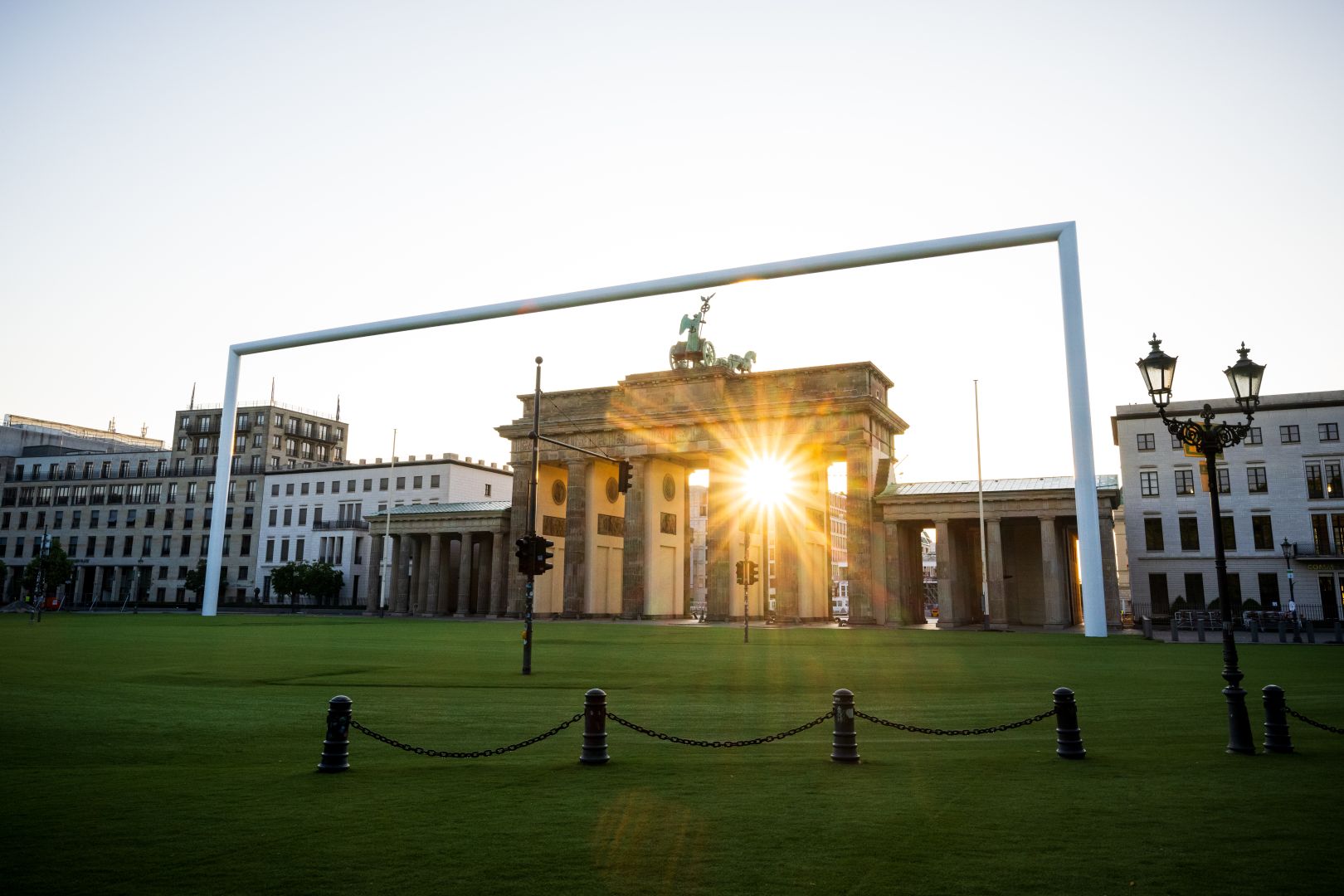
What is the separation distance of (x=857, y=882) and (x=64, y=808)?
7.29 meters

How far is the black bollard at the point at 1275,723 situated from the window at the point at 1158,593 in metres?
54.5

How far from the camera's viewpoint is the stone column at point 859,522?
5584 centimetres

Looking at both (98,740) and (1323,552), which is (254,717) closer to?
(98,740)

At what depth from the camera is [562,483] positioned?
71.1 meters

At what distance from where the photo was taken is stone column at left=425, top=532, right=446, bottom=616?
7212cm

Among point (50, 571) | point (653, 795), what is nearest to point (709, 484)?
point (653, 795)

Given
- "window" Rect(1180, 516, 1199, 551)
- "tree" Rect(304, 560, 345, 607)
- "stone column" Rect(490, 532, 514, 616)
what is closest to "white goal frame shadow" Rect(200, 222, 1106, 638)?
"window" Rect(1180, 516, 1199, 551)

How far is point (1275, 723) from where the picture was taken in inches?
438

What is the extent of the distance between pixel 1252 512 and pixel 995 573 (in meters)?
20.4

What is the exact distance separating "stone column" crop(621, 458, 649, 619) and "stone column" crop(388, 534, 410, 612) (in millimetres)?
22431

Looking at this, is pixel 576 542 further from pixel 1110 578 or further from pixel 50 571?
pixel 50 571

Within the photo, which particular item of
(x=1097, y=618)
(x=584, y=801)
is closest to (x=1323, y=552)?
(x=1097, y=618)

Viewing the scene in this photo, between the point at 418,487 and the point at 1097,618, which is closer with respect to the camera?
the point at 1097,618

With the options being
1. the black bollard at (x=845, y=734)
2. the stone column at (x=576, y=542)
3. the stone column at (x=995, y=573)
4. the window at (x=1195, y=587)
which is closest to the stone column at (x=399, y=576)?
the stone column at (x=576, y=542)
